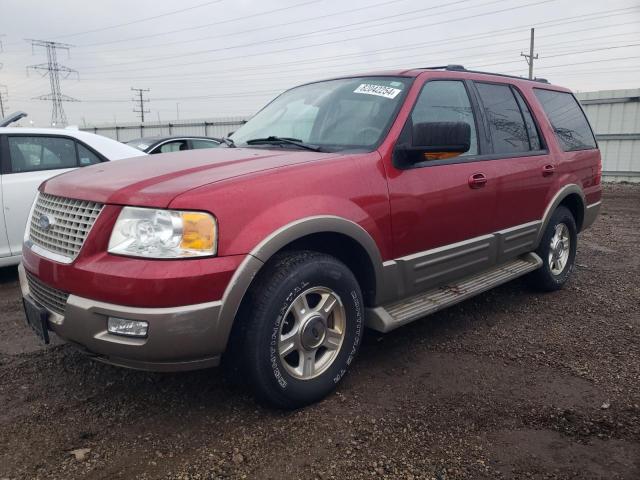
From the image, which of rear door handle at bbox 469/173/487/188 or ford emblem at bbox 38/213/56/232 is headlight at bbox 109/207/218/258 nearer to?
ford emblem at bbox 38/213/56/232

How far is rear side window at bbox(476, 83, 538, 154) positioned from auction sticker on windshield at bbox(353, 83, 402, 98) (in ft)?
3.03

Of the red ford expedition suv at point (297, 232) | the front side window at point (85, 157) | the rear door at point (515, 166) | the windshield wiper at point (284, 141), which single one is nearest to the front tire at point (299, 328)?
the red ford expedition suv at point (297, 232)

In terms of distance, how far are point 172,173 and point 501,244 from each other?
257cm

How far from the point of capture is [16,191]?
193 inches

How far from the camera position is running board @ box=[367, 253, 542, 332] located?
120 inches

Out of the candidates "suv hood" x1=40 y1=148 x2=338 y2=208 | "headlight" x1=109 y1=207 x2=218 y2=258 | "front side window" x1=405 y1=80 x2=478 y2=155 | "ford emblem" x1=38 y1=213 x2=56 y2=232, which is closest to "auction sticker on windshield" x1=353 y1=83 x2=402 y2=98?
"front side window" x1=405 y1=80 x2=478 y2=155

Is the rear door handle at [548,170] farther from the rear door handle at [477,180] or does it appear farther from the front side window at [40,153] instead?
the front side window at [40,153]

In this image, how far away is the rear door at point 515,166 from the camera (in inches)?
153

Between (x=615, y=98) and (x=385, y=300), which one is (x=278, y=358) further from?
(x=615, y=98)

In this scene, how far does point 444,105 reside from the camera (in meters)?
3.57

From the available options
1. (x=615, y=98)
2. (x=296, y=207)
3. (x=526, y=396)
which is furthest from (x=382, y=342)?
(x=615, y=98)

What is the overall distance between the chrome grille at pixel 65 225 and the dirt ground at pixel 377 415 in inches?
35.1

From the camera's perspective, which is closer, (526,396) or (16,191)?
(526,396)

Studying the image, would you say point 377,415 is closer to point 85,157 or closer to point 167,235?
point 167,235
